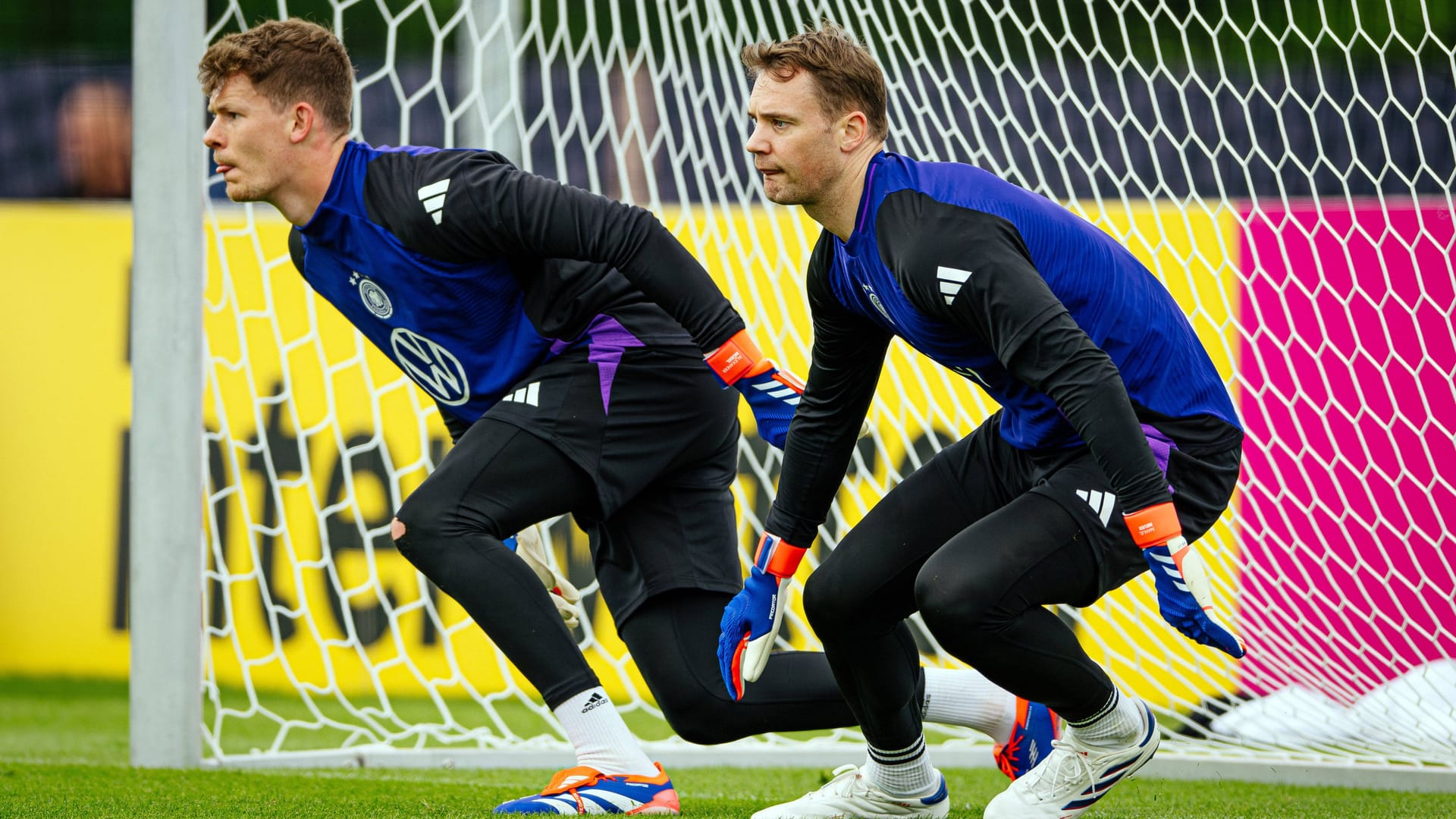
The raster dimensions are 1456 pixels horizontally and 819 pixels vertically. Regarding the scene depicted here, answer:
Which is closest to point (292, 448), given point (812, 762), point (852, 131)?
point (812, 762)

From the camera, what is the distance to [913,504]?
8.76 feet

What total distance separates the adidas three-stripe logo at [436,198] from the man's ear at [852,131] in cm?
75

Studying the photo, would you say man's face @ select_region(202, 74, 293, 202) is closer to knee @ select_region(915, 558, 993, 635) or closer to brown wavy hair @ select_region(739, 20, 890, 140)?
brown wavy hair @ select_region(739, 20, 890, 140)

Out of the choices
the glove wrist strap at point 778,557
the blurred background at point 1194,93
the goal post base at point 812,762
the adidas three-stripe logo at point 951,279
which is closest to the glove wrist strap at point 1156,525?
the adidas three-stripe logo at point 951,279

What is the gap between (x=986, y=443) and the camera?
2705mm

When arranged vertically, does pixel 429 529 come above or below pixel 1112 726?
above

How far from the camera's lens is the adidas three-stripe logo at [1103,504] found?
243cm

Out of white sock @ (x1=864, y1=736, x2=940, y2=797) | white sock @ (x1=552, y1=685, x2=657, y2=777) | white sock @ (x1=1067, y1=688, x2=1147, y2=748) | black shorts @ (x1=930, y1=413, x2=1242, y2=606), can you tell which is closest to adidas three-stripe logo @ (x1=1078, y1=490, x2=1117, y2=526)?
black shorts @ (x1=930, y1=413, x2=1242, y2=606)

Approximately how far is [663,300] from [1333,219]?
8.06ft

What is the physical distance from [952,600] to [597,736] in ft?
2.60

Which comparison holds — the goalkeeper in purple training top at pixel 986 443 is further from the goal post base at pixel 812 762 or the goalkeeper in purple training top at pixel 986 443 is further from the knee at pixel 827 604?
the goal post base at pixel 812 762

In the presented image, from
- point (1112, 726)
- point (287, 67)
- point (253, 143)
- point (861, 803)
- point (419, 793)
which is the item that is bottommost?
point (419, 793)

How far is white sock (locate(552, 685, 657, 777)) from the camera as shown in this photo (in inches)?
111

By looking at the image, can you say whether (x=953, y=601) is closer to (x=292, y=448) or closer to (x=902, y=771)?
(x=902, y=771)
